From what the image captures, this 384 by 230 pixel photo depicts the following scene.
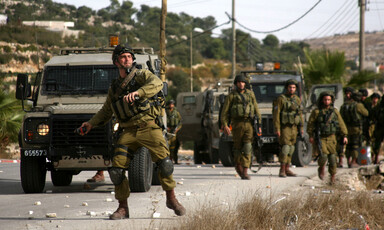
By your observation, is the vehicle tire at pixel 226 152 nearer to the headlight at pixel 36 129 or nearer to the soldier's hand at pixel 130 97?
the headlight at pixel 36 129

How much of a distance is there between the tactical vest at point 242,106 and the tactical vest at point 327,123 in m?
1.27

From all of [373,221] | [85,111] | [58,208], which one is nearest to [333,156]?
[373,221]

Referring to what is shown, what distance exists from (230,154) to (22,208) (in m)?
9.60

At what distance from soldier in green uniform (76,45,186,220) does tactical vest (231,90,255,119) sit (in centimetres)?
526

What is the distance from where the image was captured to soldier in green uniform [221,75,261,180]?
1261 centimetres

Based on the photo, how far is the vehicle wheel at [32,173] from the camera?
1012 centimetres

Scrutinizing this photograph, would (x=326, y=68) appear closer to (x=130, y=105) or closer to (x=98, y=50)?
(x=98, y=50)

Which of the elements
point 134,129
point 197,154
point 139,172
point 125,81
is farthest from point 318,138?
point 197,154

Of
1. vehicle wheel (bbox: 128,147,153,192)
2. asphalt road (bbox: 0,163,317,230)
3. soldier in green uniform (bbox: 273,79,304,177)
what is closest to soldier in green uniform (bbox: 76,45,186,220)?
asphalt road (bbox: 0,163,317,230)

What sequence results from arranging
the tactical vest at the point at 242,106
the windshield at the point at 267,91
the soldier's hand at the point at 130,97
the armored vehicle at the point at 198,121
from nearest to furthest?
the soldier's hand at the point at 130,97, the tactical vest at the point at 242,106, the windshield at the point at 267,91, the armored vehicle at the point at 198,121

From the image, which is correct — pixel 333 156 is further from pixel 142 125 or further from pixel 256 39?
pixel 256 39

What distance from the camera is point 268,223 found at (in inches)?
278

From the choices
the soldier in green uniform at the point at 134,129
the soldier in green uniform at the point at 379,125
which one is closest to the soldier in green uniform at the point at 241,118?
the soldier in green uniform at the point at 134,129

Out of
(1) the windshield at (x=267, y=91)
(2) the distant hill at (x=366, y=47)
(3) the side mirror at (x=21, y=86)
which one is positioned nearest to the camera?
(3) the side mirror at (x=21, y=86)
